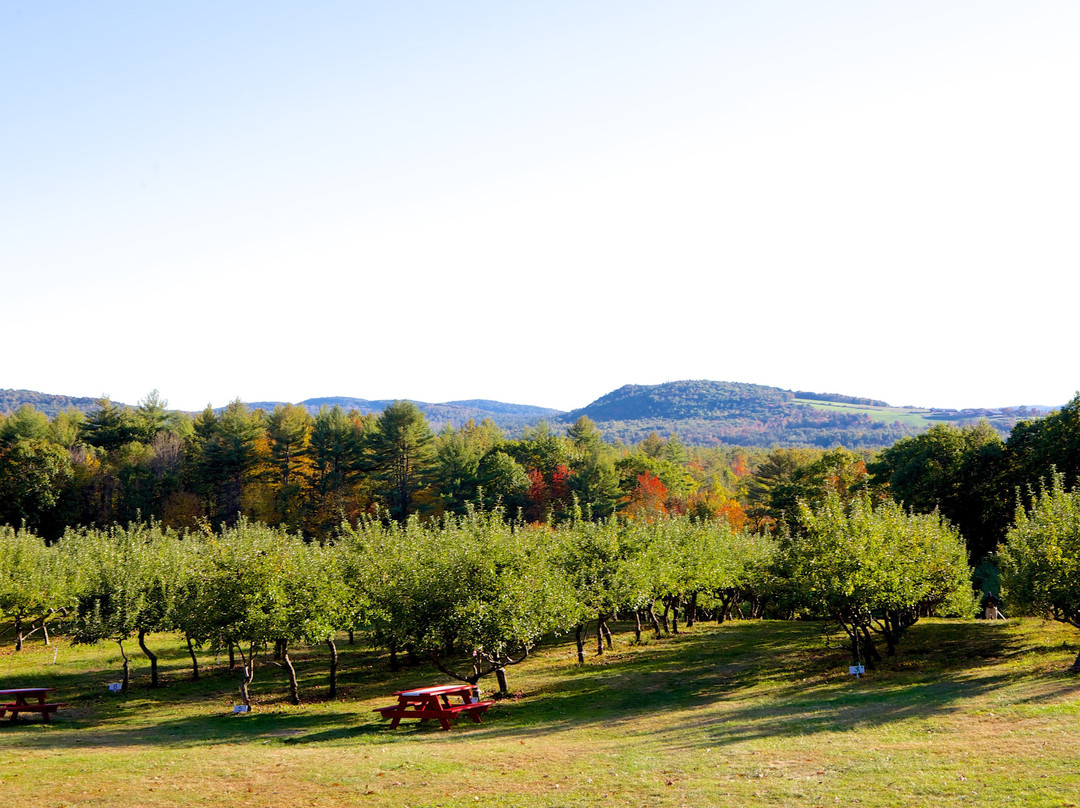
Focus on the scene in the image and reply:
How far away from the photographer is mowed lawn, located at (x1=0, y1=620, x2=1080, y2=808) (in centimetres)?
1504

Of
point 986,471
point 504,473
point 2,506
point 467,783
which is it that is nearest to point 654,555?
point 467,783

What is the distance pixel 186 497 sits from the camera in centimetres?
8331

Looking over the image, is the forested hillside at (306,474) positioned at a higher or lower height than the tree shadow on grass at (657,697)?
higher

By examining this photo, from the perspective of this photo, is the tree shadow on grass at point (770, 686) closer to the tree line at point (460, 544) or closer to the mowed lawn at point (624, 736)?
the mowed lawn at point (624, 736)

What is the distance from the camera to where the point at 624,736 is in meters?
22.2

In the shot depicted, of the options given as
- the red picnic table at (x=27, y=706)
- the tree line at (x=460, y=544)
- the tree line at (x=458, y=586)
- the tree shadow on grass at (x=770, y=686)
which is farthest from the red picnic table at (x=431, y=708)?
the red picnic table at (x=27, y=706)

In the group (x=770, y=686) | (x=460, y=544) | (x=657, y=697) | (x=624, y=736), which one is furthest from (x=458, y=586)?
(x=770, y=686)

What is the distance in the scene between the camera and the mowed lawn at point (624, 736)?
1504cm

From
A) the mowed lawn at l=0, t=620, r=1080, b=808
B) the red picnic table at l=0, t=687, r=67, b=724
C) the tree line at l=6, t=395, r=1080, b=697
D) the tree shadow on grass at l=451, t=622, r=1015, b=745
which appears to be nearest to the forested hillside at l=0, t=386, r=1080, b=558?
the tree line at l=6, t=395, r=1080, b=697

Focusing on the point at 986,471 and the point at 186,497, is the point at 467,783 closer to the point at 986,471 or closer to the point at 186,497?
the point at 986,471

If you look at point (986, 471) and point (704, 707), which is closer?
point (704, 707)

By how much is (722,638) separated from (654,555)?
7.36 m

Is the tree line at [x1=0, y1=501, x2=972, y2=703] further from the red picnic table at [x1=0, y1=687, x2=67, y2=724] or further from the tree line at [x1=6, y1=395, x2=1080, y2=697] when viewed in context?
the red picnic table at [x1=0, y1=687, x2=67, y2=724]

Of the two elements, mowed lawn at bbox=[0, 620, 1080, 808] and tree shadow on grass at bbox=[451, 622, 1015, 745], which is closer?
mowed lawn at bbox=[0, 620, 1080, 808]
